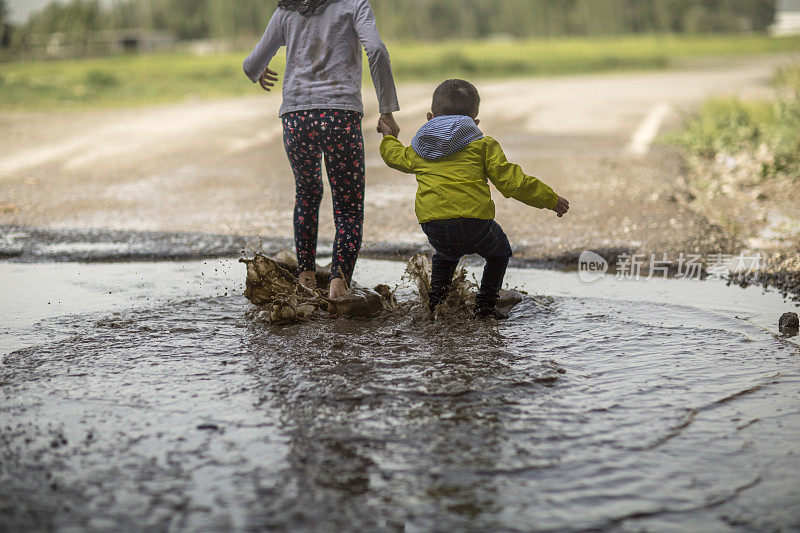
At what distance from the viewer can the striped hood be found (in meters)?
4.10

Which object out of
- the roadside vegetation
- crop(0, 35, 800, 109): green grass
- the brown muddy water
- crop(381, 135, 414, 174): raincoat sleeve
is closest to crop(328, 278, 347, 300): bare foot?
the brown muddy water

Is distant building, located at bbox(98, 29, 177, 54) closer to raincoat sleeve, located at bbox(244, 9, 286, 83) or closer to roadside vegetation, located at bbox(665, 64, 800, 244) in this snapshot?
roadside vegetation, located at bbox(665, 64, 800, 244)

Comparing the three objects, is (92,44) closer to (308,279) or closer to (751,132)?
(751,132)

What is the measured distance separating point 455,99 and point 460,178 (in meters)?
0.39

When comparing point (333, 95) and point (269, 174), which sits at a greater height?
point (333, 95)

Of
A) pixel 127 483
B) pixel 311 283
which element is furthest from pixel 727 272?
pixel 127 483

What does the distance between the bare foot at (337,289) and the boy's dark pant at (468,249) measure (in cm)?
43

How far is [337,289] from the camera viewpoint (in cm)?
438

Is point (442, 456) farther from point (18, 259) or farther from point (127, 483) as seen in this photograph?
point (18, 259)

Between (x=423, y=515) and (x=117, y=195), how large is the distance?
22.0 feet

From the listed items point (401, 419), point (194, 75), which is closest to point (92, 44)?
point (194, 75)

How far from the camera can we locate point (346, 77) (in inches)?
169

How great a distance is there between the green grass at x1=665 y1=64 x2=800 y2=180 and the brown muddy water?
182 inches

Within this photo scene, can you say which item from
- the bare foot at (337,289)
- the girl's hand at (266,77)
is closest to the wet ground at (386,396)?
the bare foot at (337,289)
